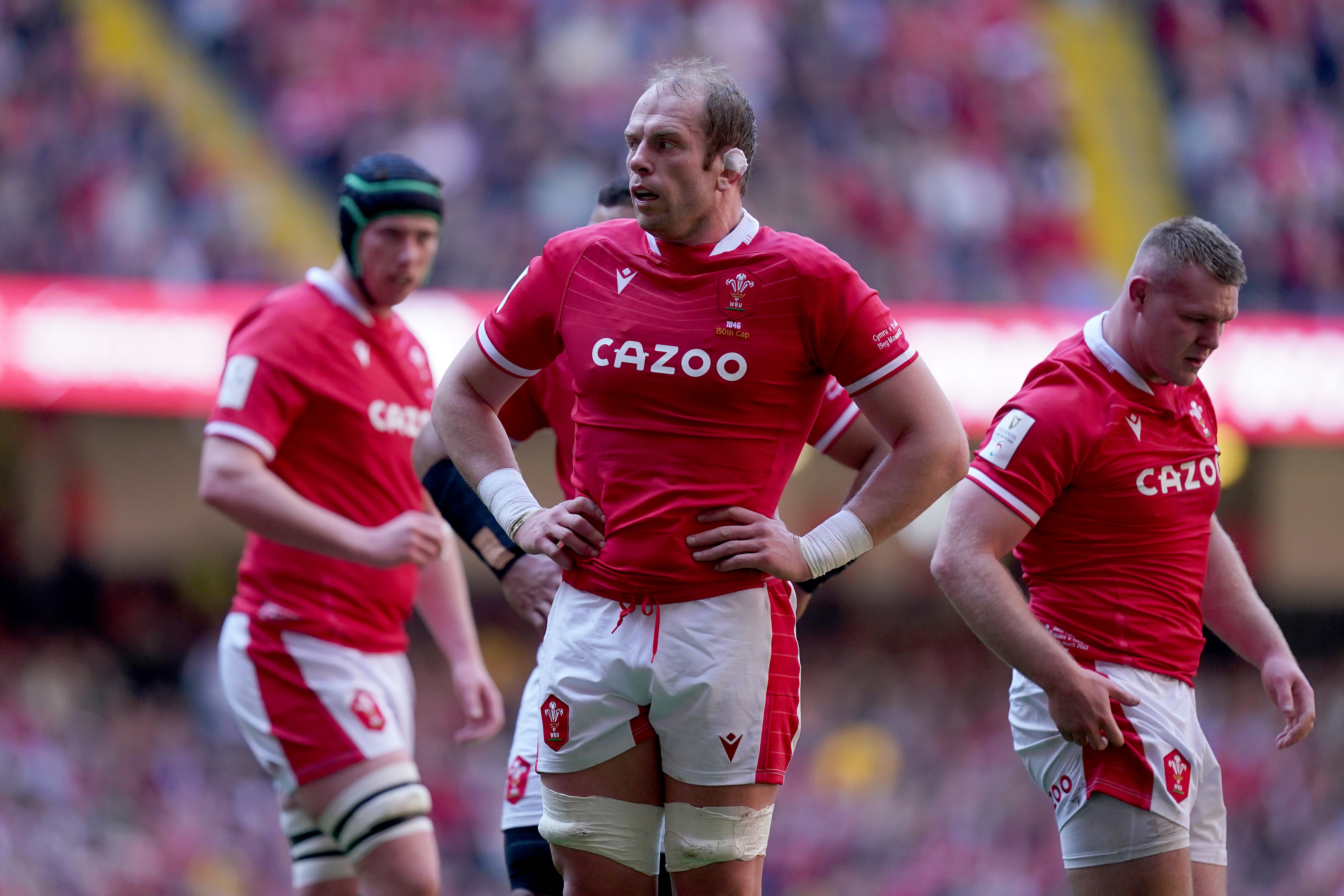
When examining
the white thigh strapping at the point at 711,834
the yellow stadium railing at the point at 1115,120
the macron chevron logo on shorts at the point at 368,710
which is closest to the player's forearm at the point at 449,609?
the macron chevron logo on shorts at the point at 368,710

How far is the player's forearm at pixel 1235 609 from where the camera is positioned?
4.06 meters

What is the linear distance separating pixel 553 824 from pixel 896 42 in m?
13.6

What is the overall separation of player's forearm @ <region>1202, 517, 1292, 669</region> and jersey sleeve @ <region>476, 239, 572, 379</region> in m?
1.98

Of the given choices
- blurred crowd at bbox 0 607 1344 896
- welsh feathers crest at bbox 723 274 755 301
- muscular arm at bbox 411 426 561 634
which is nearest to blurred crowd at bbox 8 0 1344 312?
blurred crowd at bbox 0 607 1344 896

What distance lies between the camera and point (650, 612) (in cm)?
318

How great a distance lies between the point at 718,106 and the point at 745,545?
0.97 metres

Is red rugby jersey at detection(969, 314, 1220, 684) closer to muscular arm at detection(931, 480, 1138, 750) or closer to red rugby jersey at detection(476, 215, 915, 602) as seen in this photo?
muscular arm at detection(931, 480, 1138, 750)

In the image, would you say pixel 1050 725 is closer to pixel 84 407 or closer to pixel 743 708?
pixel 743 708

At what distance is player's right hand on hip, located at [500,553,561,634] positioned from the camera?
13.1ft

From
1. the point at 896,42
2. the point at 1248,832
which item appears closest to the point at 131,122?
the point at 896,42

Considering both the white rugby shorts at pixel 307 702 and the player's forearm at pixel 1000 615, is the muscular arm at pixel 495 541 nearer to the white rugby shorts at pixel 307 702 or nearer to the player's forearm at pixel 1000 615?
the white rugby shorts at pixel 307 702

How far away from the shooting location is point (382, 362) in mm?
4707

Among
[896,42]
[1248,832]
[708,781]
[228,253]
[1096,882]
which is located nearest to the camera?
[708,781]

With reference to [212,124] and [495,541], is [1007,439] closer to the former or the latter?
[495,541]
